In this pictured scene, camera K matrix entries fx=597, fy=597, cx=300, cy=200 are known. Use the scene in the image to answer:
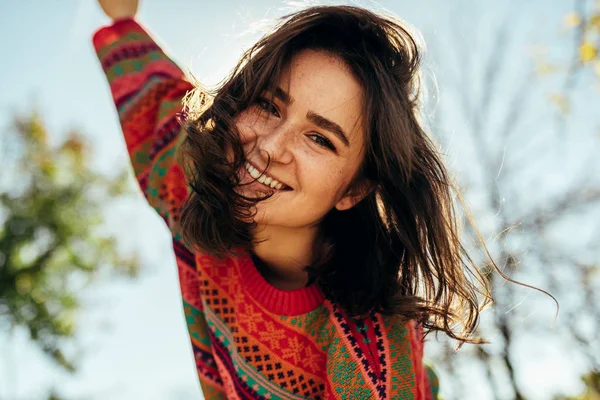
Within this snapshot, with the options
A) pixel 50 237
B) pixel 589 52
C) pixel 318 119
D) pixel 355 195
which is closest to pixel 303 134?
pixel 318 119

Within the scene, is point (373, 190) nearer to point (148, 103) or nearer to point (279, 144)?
point (279, 144)

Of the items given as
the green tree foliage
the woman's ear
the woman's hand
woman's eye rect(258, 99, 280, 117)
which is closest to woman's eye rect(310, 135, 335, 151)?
woman's eye rect(258, 99, 280, 117)

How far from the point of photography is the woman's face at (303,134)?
78.6 inches

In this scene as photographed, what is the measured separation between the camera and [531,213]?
506 cm

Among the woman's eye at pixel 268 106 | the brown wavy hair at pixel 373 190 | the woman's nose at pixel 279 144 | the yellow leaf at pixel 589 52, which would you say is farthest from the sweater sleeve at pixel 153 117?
the yellow leaf at pixel 589 52

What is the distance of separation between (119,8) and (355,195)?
136 cm

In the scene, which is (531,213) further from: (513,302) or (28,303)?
(28,303)

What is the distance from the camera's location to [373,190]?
242cm

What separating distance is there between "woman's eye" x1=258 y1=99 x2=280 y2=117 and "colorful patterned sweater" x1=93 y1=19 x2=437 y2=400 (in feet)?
1.62

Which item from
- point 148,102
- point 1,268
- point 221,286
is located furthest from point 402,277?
point 1,268

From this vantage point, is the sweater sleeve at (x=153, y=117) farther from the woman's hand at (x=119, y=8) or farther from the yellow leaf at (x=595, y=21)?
the yellow leaf at (x=595, y=21)

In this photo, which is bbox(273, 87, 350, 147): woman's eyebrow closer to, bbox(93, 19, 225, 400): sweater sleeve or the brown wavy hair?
the brown wavy hair

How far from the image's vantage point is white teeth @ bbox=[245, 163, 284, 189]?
200 cm

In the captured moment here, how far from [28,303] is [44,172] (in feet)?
11.9
